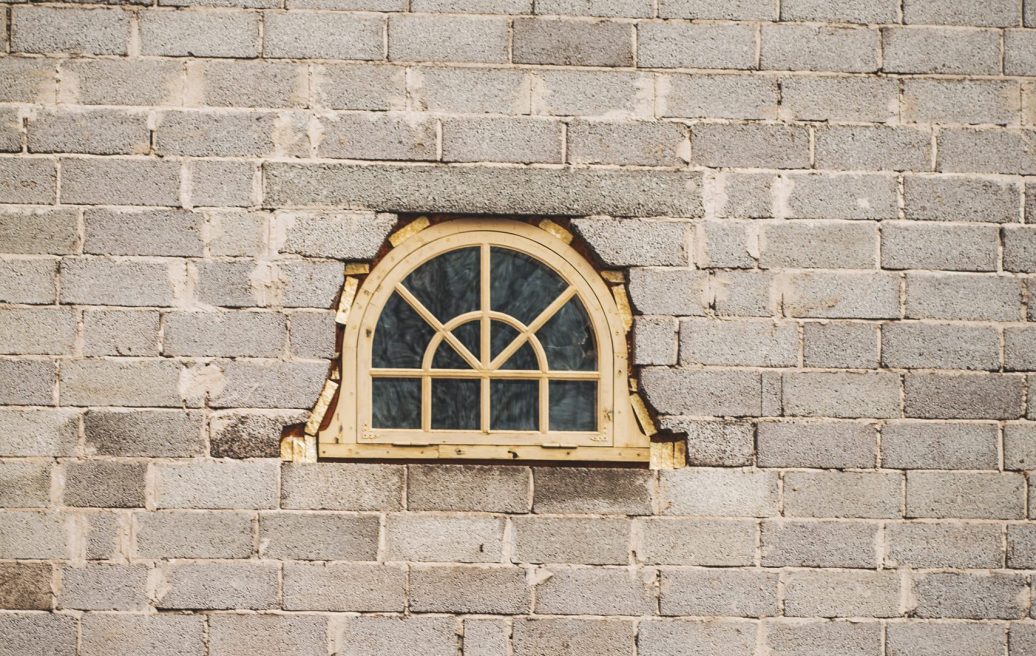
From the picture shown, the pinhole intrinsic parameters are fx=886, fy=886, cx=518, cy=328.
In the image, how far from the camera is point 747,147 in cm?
353

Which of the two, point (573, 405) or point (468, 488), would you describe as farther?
point (573, 405)

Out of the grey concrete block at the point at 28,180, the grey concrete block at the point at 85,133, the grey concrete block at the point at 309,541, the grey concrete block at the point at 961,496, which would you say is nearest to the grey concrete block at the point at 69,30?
the grey concrete block at the point at 85,133

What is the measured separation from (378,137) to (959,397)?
2.51 metres

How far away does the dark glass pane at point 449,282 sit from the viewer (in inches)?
140

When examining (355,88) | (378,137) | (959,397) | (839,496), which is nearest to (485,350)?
(378,137)

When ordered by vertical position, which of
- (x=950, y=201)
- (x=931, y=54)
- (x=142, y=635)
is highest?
(x=931, y=54)

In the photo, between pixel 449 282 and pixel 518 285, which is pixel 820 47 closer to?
pixel 518 285

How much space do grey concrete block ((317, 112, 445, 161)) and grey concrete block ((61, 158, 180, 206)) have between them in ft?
2.00

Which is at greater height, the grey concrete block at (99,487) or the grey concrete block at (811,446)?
the grey concrete block at (811,446)

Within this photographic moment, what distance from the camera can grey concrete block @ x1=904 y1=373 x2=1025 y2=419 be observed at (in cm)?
350

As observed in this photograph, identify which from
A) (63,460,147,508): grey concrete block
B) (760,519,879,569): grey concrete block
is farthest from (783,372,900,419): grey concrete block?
(63,460,147,508): grey concrete block

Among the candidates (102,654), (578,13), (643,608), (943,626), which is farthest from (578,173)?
(102,654)

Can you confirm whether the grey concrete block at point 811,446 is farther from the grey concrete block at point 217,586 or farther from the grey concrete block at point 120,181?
the grey concrete block at point 120,181

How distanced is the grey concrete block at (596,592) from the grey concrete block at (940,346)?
1.31m
